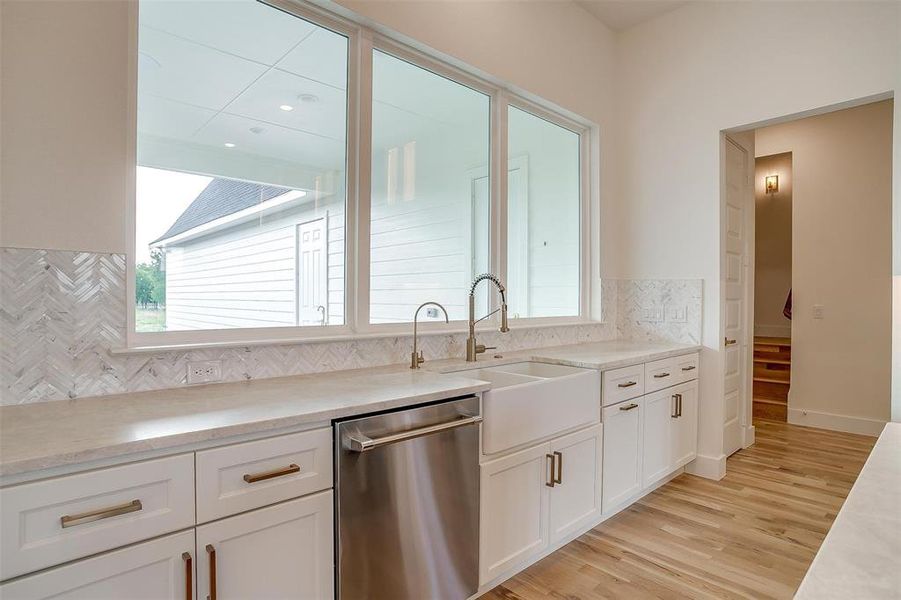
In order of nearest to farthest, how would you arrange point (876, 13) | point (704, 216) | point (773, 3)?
point (876, 13) → point (773, 3) → point (704, 216)

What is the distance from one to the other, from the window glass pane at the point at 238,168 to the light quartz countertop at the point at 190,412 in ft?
1.14

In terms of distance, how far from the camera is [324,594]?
1448 mm

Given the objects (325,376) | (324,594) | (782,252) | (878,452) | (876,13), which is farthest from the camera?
(782,252)

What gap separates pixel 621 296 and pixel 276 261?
8.97 feet

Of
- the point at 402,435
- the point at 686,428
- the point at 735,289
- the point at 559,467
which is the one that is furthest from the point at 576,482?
the point at 735,289

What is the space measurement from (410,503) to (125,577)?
2.62ft

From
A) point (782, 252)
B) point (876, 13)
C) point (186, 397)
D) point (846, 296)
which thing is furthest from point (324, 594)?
point (782, 252)

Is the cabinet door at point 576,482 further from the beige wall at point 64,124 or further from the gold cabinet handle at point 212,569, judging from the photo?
the beige wall at point 64,124

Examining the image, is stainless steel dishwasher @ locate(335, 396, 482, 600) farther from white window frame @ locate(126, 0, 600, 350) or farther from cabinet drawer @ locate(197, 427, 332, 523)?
white window frame @ locate(126, 0, 600, 350)

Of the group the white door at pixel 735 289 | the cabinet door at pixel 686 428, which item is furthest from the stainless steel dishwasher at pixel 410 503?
the white door at pixel 735 289

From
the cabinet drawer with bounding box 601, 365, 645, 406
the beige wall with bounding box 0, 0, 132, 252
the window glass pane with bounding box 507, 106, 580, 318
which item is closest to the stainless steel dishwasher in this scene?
the cabinet drawer with bounding box 601, 365, 645, 406

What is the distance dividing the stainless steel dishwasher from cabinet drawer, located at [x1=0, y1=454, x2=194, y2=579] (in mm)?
436

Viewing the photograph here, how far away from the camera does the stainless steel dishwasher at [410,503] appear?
1.49 m

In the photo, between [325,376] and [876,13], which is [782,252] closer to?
[876,13]
